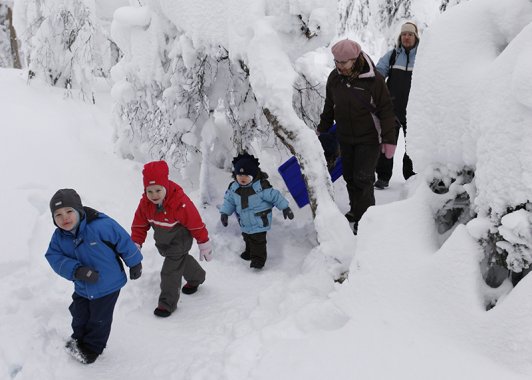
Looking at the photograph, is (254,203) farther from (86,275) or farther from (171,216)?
(86,275)

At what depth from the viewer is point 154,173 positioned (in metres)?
3.55

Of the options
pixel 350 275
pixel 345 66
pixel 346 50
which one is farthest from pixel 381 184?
pixel 350 275

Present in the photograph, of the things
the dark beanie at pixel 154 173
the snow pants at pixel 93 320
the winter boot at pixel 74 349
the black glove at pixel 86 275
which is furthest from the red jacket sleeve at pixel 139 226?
the winter boot at pixel 74 349

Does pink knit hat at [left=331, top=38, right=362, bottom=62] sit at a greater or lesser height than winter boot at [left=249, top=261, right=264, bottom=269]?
greater

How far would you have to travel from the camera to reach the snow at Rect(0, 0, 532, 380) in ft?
8.01

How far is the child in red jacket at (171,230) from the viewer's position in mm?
3785

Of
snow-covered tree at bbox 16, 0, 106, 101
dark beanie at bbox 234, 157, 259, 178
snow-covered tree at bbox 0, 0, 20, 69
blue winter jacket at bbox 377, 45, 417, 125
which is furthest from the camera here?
snow-covered tree at bbox 0, 0, 20, 69

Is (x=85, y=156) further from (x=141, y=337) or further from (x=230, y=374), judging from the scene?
(x=230, y=374)

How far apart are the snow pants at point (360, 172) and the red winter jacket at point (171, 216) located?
5.66ft

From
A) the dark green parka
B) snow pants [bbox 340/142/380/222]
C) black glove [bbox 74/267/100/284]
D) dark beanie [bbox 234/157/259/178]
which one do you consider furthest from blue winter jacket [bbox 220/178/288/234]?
black glove [bbox 74/267/100/284]

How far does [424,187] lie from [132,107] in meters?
4.00

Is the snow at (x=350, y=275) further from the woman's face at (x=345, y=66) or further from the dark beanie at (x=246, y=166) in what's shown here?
the dark beanie at (x=246, y=166)

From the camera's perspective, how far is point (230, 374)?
9.51 feet

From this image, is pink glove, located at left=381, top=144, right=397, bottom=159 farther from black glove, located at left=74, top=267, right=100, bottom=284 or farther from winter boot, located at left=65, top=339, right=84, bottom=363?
winter boot, located at left=65, top=339, right=84, bottom=363
